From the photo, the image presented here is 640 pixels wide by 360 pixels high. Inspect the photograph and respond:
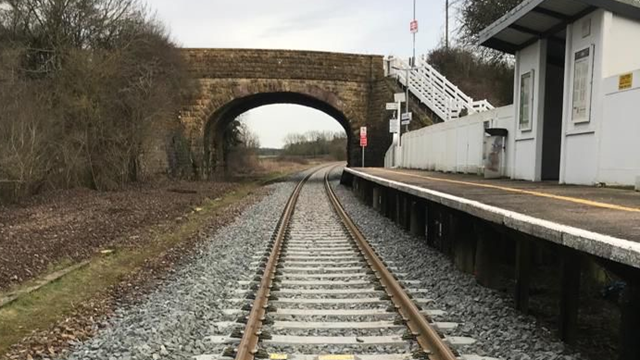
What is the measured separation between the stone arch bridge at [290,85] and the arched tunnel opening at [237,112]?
0.16 meters

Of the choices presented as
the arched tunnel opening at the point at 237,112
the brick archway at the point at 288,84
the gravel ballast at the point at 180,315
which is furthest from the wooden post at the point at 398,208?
the arched tunnel opening at the point at 237,112

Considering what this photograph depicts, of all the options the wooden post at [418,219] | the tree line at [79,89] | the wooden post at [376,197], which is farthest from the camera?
the tree line at [79,89]

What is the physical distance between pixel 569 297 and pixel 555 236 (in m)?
1.07

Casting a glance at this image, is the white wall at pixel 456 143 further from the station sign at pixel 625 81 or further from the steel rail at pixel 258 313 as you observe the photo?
the steel rail at pixel 258 313

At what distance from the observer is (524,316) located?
5598 millimetres

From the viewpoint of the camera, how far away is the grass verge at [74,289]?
18.0 ft

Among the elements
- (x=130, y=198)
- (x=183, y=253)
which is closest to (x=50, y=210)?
(x=130, y=198)

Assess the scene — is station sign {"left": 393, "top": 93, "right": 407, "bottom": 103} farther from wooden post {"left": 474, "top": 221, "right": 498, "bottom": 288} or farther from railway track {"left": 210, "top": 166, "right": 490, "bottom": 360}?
wooden post {"left": 474, "top": 221, "right": 498, "bottom": 288}

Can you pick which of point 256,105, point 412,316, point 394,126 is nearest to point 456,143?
point 394,126

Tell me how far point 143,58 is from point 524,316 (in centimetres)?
2256

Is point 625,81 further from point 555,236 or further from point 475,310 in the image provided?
point 555,236

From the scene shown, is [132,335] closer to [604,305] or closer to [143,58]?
[604,305]

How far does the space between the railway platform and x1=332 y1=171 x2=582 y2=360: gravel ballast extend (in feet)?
0.70

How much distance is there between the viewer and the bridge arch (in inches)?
1292
